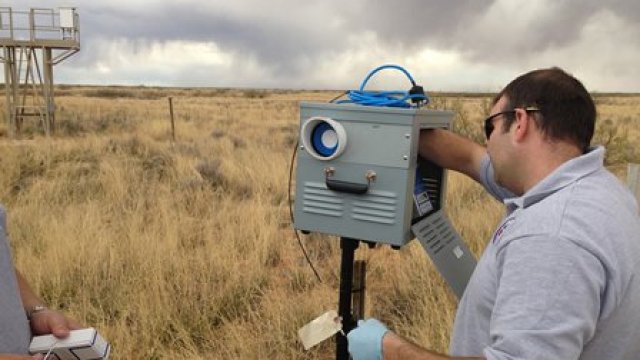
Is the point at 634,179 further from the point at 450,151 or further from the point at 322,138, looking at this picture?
the point at 322,138

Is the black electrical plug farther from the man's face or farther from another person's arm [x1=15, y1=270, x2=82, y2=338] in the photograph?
another person's arm [x1=15, y1=270, x2=82, y2=338]

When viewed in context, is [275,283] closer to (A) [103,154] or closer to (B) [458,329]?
(B) [458,329]

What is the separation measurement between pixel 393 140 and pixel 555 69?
512mm

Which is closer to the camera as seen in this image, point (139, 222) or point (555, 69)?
point (555, 69)

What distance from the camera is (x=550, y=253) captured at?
1.32m

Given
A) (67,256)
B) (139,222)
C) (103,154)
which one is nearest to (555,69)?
(67,256)

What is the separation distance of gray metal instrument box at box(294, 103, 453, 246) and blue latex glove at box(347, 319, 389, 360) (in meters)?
0.29

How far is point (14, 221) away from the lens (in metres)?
5.85

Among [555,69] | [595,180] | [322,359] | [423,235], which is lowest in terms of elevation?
[322,359]

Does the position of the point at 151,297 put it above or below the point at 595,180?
below

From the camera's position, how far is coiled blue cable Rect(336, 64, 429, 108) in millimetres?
2037

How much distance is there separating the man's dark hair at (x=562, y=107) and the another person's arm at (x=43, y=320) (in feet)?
5.37

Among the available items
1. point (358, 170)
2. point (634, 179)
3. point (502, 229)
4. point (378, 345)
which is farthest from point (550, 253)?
point (634, 179)

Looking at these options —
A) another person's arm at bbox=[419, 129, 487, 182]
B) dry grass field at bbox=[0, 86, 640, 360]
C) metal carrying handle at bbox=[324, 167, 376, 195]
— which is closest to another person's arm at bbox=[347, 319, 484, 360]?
metal carrying handle at bbox=[324, 167, 376, 195]
